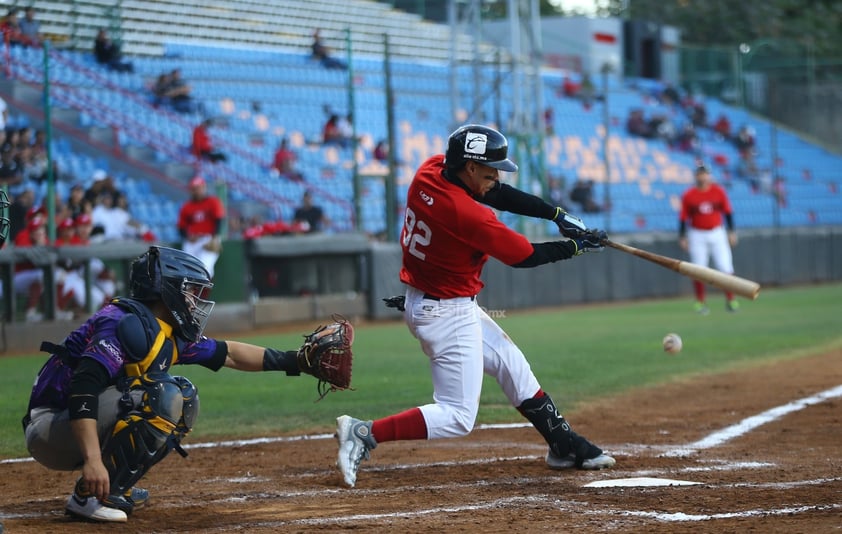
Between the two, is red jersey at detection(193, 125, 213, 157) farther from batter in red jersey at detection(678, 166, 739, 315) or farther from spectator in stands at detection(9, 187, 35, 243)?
batter in red jersey at detection(678, 166, 739, 315)

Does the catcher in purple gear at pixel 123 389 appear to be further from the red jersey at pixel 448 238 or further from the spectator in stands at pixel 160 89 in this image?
the spectator in stands at pixel 160 89

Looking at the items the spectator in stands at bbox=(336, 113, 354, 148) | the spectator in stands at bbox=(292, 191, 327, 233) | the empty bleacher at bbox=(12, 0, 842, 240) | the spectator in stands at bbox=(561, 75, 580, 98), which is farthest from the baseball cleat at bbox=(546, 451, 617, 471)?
the spectator in stands at bbox=(561, 75, 580, 98)

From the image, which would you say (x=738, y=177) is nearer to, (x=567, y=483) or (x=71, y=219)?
(x=71, y=219)

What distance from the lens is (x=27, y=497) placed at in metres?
5.91

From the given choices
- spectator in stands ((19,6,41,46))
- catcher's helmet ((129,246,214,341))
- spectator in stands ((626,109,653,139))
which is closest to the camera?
catcher's helmet ((129,246,214,341))

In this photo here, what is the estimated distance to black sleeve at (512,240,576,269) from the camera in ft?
19.3

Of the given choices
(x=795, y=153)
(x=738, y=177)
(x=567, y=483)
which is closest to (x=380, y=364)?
(x=567, y=483)

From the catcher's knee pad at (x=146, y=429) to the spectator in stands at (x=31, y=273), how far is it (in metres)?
9.81

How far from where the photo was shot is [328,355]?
5586mm

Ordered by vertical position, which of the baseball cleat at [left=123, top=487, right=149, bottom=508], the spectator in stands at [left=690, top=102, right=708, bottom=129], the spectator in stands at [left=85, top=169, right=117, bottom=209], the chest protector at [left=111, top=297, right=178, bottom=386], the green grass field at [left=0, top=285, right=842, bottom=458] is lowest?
the green grass field at [left=0, top=285, right=842, bottom=458]

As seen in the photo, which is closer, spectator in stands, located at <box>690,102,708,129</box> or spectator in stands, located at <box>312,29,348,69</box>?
spectator in stands, located at <box>312,29,348,69</box>

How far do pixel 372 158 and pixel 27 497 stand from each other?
→ 17.9 m

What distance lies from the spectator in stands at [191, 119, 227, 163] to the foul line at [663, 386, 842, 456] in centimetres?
1296

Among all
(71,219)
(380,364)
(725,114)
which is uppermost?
(725,114)
